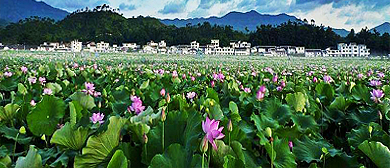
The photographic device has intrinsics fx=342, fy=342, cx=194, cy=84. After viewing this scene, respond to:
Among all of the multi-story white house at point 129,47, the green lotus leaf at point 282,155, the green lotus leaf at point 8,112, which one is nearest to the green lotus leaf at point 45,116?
the green lotus leaf at point 8,112

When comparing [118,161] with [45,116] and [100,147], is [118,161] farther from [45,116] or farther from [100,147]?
[45,116]

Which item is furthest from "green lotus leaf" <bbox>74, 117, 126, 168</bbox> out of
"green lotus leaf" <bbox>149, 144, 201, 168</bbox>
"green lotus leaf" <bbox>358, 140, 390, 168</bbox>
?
"green lotus leaf" <bbox>358, 140, 390, 168</bbox>

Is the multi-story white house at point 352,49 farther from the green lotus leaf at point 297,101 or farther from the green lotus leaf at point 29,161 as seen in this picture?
the green lotus leaf at point 29,161

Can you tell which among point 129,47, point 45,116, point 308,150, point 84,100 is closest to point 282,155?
point 308,150

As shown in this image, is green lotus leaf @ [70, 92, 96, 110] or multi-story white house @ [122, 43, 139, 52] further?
multi-story white house @ [122, 43, 139, 52]

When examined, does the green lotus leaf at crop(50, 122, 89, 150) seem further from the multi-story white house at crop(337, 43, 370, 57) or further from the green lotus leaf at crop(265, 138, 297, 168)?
the multi-story white house at crop(337, 43, 370, 57)

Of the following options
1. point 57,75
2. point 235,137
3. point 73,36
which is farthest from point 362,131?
point 73,36

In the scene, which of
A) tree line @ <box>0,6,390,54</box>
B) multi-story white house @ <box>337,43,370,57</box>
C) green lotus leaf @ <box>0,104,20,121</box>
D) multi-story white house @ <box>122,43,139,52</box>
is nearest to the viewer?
green lotus leaf @ <box>0,104,20,121</box>
